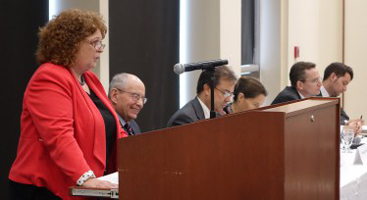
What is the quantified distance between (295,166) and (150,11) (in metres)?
3.53

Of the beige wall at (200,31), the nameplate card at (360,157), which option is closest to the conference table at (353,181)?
the nameplate card at (360,157)

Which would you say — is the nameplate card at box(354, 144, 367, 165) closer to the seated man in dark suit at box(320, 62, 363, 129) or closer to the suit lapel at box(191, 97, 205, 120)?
the suit lapel at box(191, 97, 205, 120)

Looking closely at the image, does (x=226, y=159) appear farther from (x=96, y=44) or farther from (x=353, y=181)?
(x=353, y=181)

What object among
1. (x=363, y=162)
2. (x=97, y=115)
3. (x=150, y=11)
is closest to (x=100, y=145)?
(x=97, y=115)

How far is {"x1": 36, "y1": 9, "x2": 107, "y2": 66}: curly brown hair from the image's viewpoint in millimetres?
2834

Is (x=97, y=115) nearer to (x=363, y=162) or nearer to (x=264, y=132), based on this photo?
(x=264, y=132)

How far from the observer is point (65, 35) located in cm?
287

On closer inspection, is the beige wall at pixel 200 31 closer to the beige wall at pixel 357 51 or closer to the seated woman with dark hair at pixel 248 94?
the seated woman with dark hair at pixel 248 94

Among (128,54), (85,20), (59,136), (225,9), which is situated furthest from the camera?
(225,9)

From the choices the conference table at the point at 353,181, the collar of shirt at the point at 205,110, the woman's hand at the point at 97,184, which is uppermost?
the collar of shirt at the point at 205,110

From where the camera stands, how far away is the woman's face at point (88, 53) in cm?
285

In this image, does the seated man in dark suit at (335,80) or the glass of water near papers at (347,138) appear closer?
the glass of water near papers at (347,138)

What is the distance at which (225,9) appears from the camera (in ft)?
20.7

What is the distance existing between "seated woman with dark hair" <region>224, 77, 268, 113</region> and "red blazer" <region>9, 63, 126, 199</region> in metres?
1.89
